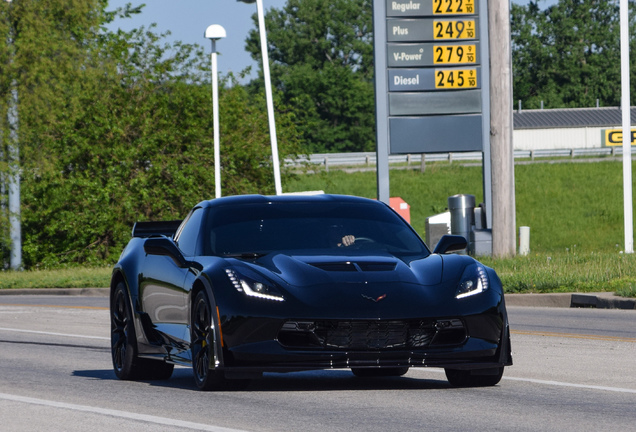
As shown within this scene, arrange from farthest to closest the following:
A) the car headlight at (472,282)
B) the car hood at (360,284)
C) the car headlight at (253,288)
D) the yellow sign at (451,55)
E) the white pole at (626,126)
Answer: the yellow sign at (451,55) < the white pole at (626,126) < the car headlight at (472,282) < the car headlight at (253,288) < the car hood at (360,284)

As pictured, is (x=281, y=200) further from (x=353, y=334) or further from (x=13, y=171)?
(x=13, y=171)

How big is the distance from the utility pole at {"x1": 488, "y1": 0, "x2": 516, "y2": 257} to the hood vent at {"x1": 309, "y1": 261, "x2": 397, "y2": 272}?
630 inches

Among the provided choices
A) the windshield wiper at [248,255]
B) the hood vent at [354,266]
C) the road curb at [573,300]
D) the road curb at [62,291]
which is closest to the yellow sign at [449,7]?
the road curb at [62,291]

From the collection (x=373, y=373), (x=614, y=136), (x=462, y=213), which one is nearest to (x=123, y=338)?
(x=373, y=373)

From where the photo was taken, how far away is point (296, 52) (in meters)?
115

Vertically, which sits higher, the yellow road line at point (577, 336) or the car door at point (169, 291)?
the car door at point (169, 291)

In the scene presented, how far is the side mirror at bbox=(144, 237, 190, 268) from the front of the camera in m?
8.59

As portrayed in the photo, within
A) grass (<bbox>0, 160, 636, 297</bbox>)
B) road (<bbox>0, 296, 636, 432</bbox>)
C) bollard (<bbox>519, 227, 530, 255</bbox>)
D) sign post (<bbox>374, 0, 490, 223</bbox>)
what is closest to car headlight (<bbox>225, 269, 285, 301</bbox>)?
road (<bbox>0, 296, 636, 432</bbox>)

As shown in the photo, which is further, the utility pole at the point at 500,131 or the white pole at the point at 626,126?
the white pole at the point at 626,126

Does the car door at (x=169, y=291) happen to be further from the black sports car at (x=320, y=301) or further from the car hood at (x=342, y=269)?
the car hood at (x=342, y=269)

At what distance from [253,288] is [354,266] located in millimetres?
669

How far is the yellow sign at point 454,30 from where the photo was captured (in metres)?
26.8

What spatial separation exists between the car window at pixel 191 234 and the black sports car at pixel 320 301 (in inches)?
1.1

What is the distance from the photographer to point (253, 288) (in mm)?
7691
